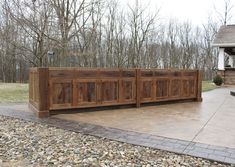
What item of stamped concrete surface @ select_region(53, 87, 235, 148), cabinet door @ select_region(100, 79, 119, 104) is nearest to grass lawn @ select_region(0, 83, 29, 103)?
cabinet door @ select_region(100, 79, 119, 104)

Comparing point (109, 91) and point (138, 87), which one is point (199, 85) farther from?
point (109, 91)

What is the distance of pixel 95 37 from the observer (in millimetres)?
17531

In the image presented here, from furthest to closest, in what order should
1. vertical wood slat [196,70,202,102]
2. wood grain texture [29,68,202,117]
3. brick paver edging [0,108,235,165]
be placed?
vertical wood slat [196,70,202,102]
wood grain texture [29,68,202,117]
brick paver edging [0,108,235,165]

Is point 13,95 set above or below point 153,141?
above

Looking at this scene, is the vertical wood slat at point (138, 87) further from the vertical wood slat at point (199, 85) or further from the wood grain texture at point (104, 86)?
the vertical wood slat at point (199, 85)

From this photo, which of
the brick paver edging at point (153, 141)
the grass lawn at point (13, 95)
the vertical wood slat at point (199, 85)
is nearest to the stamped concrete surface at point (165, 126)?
the brick paver edging at point (153, 141)

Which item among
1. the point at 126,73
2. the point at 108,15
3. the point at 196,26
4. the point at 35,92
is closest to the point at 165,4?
the point at 108,15

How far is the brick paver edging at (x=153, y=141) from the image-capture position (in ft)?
12.5

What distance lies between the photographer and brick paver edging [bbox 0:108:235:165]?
3807 mm

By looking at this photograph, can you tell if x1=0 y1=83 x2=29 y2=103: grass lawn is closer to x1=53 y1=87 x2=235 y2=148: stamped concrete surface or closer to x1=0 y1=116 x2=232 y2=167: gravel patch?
x1=53 y1=87 x2=235 y2=148: stamped concrete surface

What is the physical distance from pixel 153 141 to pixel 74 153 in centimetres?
133

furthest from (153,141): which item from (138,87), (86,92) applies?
(138,87)

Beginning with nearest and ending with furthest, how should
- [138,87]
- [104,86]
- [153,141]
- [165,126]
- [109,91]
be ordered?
[153,141] < [165,126] < [104,86] < [109,91] < [138,87]

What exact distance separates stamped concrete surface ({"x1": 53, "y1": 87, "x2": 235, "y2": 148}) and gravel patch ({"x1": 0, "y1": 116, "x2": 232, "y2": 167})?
35.5 inches
